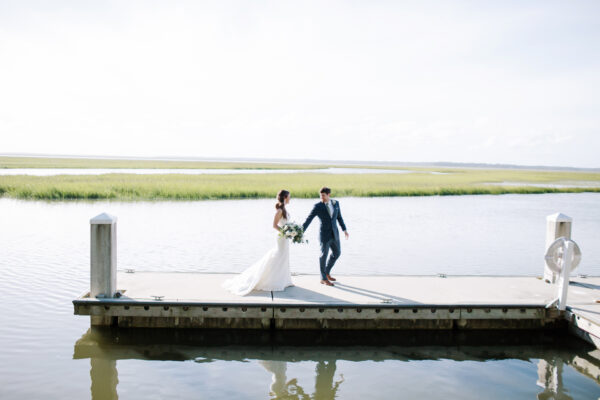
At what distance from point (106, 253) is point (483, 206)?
30.4 m

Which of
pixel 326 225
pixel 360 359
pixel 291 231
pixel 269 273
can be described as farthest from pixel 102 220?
pixel 360 359

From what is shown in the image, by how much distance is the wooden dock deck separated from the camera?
30.4 ft

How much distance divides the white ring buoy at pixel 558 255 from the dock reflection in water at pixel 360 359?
1.25 m

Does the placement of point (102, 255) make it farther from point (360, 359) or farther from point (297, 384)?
point (360, 359)

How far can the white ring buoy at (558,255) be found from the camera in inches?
386

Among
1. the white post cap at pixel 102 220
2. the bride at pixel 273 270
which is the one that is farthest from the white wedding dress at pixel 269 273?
the white post cap at pixel 102 220

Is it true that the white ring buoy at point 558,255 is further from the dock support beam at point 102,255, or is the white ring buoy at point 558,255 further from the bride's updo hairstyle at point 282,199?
the dock support beam at point 102,255

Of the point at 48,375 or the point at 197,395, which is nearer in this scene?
the point at 197,395

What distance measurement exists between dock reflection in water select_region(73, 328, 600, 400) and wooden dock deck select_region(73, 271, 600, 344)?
216 mm

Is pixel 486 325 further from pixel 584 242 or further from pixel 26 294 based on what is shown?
pixel 584 242

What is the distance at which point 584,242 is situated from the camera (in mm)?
21641

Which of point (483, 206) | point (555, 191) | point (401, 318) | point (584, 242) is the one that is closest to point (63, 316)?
point (401, 318)

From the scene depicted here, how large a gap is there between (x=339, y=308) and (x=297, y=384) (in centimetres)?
172

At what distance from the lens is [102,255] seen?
9234mm
